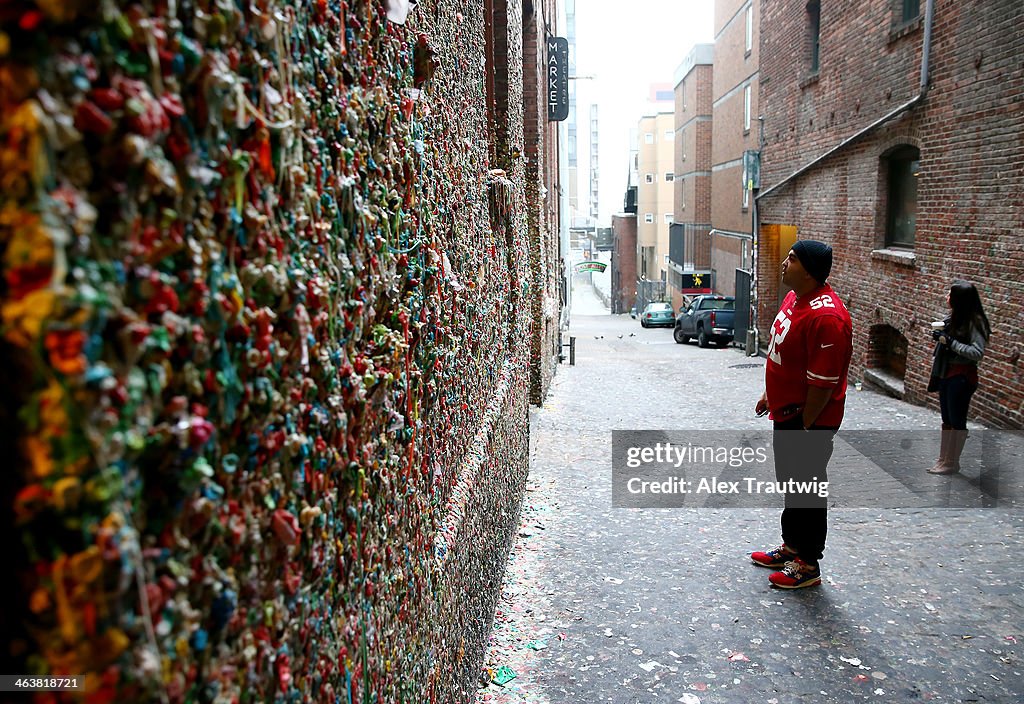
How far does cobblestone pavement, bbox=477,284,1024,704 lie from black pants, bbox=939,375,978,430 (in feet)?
2.01

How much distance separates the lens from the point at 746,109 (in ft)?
94.4

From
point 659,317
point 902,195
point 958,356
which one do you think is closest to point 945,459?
point 958,356

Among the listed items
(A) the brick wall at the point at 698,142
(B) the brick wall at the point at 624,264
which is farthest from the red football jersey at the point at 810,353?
(B) the brick wall at the point at 624,264

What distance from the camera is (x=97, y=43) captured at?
845mm

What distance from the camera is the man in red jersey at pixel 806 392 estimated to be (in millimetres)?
4375

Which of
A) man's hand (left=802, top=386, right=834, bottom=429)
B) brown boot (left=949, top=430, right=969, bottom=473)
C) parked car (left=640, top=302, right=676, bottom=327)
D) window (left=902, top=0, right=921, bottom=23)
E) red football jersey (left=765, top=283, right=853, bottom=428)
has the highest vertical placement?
window (left=902, top=0, right=921, bottom=23)

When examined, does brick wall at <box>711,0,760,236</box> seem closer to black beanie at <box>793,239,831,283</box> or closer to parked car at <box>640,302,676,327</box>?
parked car at <box>640,302,676,327</box>

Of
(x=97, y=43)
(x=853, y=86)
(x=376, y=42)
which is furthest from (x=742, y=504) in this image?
(x=853, y=86)

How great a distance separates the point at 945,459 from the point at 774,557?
283 centimetres

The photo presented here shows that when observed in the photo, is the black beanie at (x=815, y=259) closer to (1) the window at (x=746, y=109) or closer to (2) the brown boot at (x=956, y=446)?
(2) the brown boot at (x=956, y=446)

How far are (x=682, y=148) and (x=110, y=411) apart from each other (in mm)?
44857

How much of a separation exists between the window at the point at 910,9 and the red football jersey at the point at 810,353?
9.67m

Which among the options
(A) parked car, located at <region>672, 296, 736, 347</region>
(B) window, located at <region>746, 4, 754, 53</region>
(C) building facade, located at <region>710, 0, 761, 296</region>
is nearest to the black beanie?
(A) parked car, located at <region>672, 296, 736, 347</region>

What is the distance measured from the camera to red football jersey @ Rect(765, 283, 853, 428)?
4355mm
